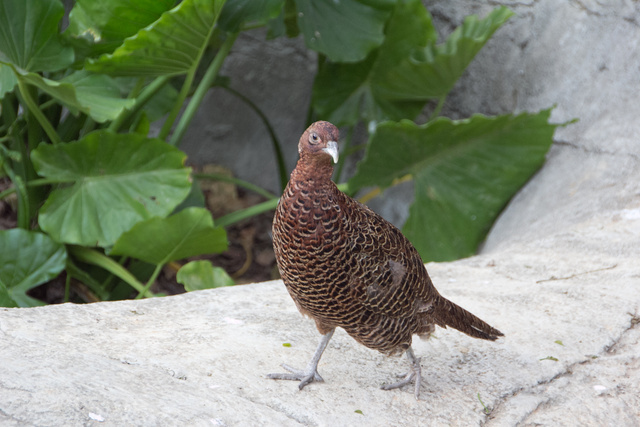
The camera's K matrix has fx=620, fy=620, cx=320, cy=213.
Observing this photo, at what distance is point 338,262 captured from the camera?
202 cm

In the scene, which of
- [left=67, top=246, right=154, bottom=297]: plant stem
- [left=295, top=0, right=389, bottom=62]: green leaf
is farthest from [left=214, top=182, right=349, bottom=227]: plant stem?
[left=295, top=0, right=389, bottom=62]: green leaf

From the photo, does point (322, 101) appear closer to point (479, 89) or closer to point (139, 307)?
point (479, 89)

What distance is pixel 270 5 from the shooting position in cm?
367

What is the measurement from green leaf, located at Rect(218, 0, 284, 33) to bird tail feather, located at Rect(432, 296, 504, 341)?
6.96 feet

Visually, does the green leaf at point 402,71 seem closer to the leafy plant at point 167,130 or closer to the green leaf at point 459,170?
the leafy plant at point 167,130

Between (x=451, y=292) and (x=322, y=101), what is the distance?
235cm

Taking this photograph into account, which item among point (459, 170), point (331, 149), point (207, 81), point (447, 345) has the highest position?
point (331, 149)

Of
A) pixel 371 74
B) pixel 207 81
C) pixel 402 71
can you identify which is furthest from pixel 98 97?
pixel 371 74

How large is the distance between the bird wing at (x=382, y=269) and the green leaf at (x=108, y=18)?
6.43 ft

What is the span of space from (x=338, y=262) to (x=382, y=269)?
203 mm

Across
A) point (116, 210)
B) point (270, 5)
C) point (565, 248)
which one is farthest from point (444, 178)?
point (116, 210)

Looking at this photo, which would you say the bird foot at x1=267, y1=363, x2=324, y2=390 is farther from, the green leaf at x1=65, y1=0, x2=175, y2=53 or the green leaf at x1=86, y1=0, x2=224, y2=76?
the green leaf at x1=65, y1=0, x2=175, y2=53

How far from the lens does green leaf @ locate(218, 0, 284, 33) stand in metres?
3.67

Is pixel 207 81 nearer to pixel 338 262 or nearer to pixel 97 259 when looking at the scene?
pixel 97 259
